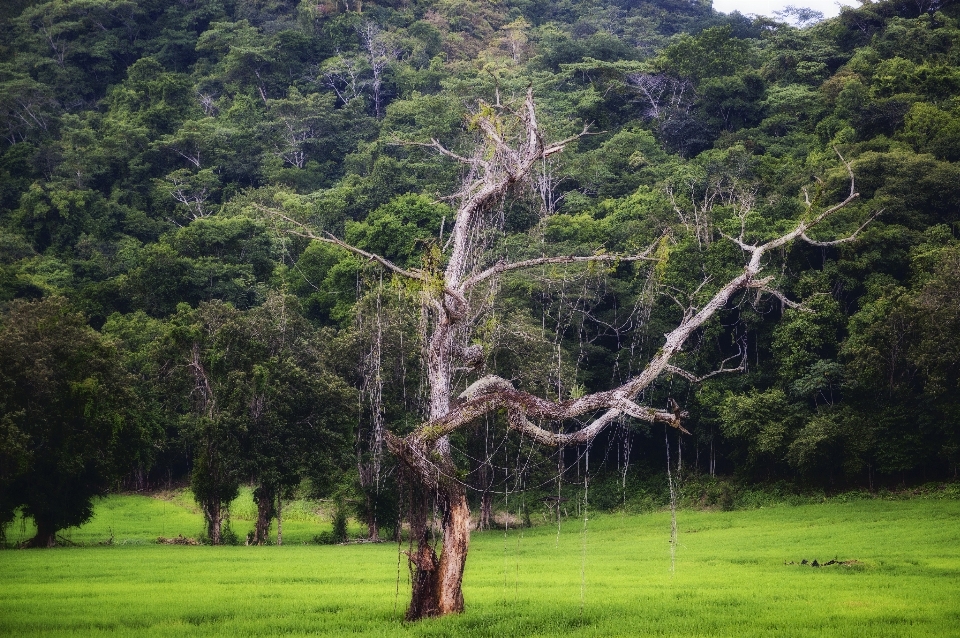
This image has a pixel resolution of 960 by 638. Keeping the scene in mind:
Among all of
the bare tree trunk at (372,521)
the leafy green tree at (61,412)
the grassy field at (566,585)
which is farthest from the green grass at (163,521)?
the leafy green tree at (61,412)

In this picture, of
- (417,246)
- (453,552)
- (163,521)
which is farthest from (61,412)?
(417,246)

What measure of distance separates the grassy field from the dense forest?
2.61 metres

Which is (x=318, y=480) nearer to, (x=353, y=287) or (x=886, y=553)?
(x=353, y=287)

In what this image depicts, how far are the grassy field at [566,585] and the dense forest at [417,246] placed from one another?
261cm

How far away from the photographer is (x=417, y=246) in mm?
46875

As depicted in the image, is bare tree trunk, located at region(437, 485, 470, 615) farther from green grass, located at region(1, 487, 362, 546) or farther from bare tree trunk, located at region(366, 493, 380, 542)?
green grass, located at region(1, 487, 362, 546)

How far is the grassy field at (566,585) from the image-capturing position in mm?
14328

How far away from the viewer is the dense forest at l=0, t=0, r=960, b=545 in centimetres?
3086

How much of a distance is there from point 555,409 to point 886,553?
14.7 meters

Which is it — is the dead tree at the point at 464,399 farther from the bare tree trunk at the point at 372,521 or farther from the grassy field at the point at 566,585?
the bare tree trunk at the point at 372,521

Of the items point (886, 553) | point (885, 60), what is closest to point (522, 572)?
point (886, 553)

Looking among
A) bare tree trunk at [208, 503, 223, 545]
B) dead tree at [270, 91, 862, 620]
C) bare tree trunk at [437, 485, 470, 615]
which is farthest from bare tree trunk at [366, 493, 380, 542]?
bare tree trunk at [437, 485, 470, 615]

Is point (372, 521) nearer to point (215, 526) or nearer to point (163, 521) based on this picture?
point (215, 526)

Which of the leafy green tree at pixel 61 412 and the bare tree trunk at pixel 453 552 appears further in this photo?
the leafy green tree at pixel 61 412
